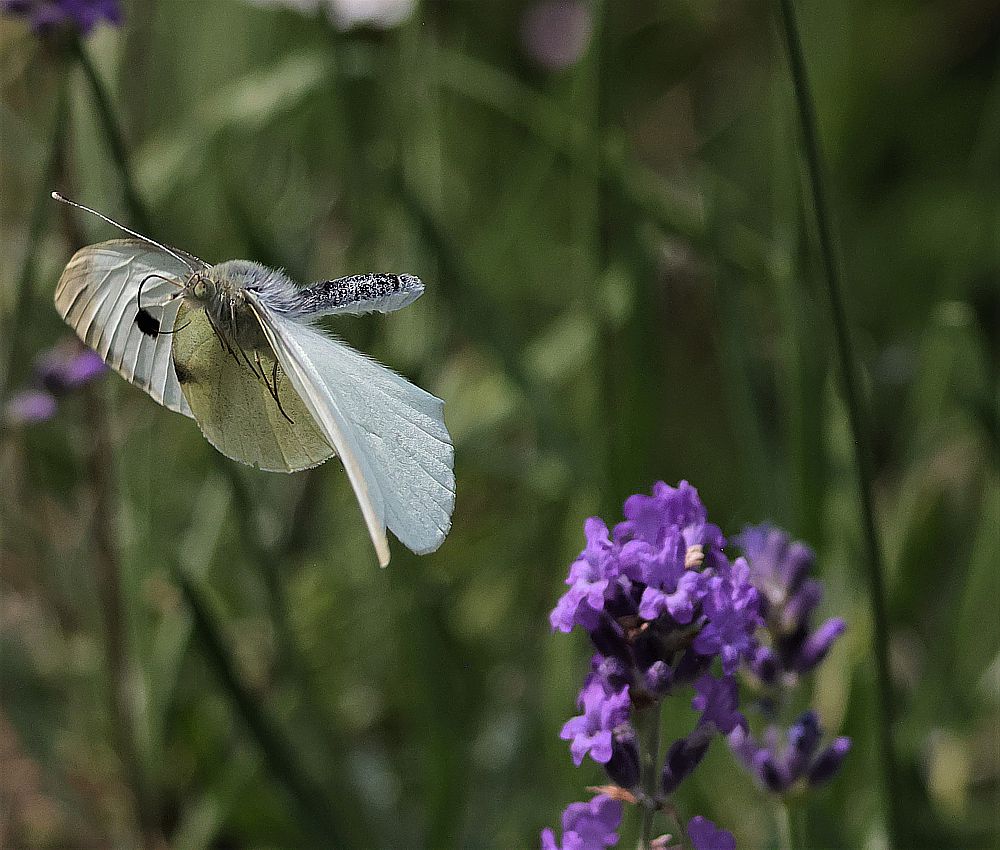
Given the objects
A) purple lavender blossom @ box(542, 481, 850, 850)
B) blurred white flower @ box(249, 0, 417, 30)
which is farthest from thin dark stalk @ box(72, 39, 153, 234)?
blurred white flower @ box(249, 0, 417, 30)

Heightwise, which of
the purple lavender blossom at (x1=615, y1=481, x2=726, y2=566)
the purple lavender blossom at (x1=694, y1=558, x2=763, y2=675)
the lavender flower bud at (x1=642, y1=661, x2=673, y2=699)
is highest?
the purple lavender blossom at (x1=615, y1=481, x2=726, y2=566)

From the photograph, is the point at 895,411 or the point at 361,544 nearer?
the point at 361,544

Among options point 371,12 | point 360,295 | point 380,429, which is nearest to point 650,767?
point 380,429

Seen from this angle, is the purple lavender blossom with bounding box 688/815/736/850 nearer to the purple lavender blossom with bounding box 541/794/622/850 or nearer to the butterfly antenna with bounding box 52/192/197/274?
the purple lavender blossom with bounding box 541/794/622/850

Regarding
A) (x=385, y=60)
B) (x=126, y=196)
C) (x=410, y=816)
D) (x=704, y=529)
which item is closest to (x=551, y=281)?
(x=385, y=60)

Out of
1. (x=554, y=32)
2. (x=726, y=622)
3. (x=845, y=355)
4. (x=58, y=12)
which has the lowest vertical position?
(x=726, y=622)

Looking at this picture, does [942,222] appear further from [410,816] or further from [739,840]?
[410,816]

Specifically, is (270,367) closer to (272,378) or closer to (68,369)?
(272,378)
